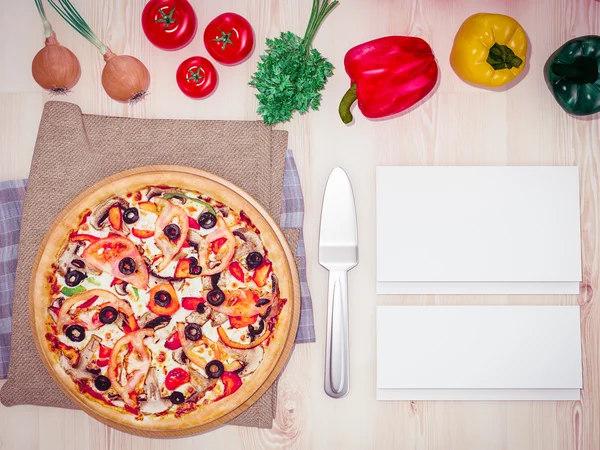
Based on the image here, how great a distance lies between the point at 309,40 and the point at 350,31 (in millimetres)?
123

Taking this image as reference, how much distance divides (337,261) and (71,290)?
597mm

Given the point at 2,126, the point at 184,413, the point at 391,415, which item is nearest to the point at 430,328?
the point at 391,415

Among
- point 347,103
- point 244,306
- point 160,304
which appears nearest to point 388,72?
point 347,103

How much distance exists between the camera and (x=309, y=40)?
4.11 ft

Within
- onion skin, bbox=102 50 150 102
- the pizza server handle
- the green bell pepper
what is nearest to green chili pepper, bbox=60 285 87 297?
onion skin, bbox=102 50 150 102

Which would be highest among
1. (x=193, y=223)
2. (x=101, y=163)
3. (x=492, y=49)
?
(x=492, y=49)

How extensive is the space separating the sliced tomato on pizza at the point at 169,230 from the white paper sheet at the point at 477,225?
0.46 m

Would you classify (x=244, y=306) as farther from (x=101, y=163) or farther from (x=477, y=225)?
(x=477, y=225)

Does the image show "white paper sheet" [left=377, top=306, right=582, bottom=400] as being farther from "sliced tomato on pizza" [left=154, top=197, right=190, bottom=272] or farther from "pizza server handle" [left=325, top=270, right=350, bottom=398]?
"sliced tomato on pizza" [left=154, top=197, right=190, bottom=272]

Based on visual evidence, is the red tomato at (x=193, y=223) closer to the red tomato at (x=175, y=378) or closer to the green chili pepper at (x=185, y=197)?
the green chili pepper at (x=185, y=197)

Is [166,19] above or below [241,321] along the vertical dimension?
above

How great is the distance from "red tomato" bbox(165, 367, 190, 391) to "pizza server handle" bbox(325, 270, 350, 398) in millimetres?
322

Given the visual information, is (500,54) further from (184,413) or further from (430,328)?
(184,413)

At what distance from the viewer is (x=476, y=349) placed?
127 cm
